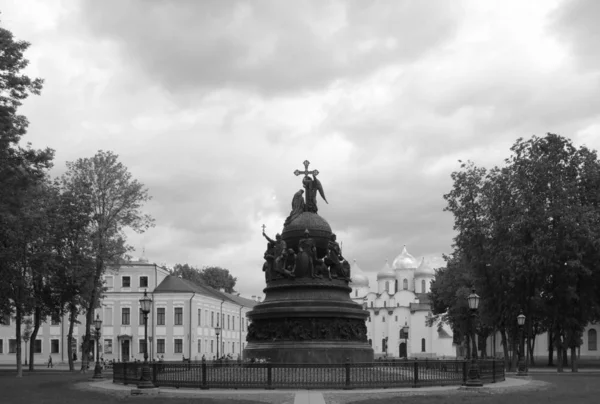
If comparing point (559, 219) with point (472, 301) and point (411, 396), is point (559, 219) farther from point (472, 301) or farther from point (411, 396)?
point (411, 396)

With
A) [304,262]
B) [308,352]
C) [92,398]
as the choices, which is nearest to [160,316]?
[304,262]

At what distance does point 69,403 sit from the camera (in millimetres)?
22562

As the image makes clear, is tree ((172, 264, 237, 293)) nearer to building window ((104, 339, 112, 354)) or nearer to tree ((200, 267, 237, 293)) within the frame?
tree ((200, 267, 237, 293))

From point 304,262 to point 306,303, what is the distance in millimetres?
2177

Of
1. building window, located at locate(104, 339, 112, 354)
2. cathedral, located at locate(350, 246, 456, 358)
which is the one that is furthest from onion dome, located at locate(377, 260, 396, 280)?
building window, located at locate(104, 339, 112, 354)

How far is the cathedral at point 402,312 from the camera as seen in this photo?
398 ft

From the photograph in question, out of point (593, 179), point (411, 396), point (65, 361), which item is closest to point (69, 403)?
point (411, 396)

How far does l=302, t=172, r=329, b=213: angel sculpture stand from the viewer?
124 feet

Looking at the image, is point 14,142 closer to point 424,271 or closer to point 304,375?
point 304,375

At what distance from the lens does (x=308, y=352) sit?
3197 cm

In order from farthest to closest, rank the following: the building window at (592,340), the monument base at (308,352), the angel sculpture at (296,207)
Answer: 1. the building window at (592,340)
2. the angel sculpture at (296,207)
3. the monument base at (308,352)

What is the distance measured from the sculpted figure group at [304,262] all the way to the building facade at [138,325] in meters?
43.5

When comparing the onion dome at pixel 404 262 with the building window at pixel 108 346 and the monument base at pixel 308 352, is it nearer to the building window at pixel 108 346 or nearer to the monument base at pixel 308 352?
the building window at pixel 108 346

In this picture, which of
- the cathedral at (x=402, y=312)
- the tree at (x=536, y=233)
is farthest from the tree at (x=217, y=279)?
the tree at (x=536, y=233)
